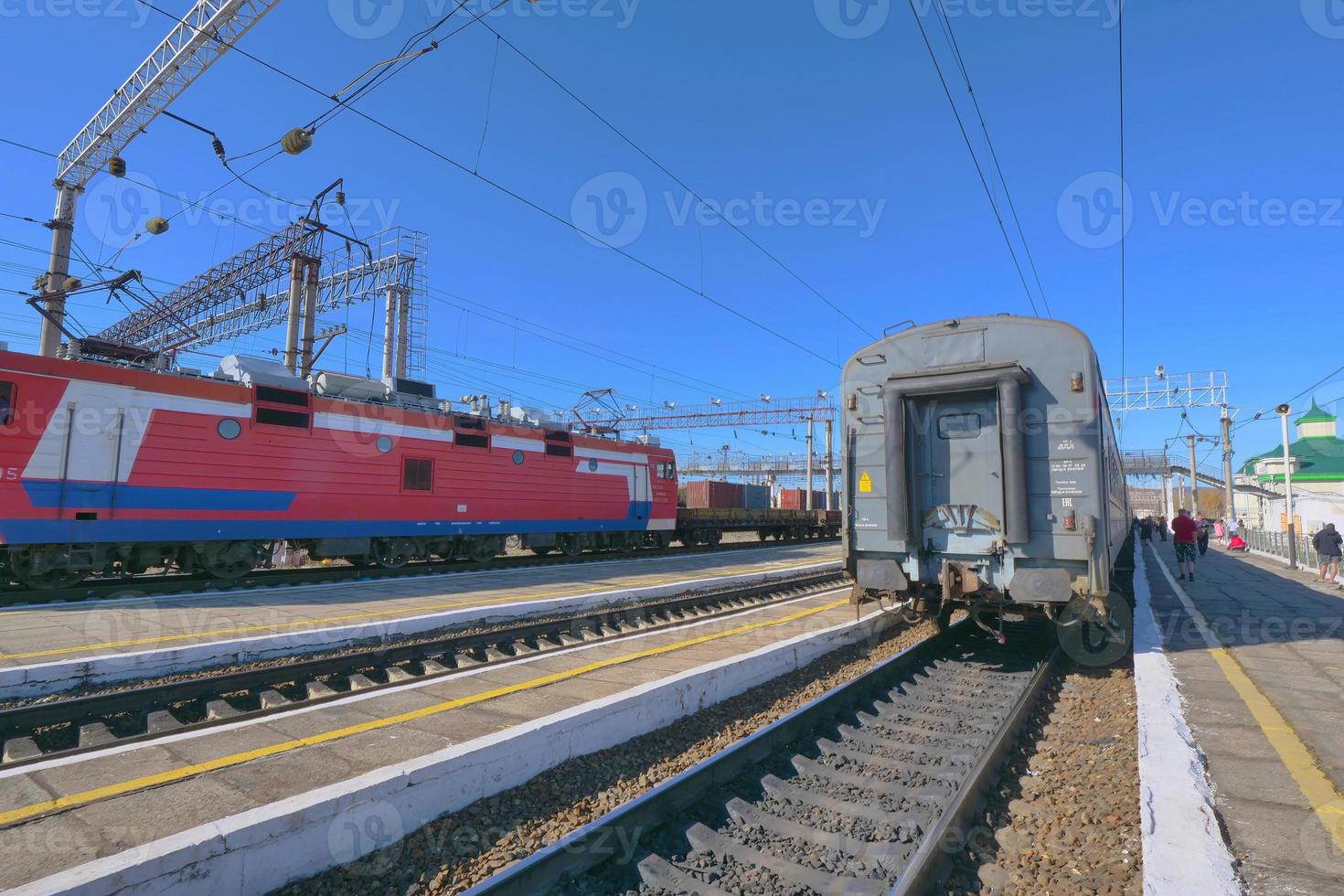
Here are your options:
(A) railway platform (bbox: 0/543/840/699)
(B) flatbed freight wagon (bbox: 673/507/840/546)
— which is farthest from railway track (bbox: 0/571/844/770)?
(B) flatbed freight wagon (bbox: 673/507/840/546)

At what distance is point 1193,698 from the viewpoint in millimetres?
5840

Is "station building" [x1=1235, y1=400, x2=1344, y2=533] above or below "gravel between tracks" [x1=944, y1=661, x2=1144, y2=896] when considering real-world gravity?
above

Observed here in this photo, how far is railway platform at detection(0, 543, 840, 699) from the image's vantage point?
617cm

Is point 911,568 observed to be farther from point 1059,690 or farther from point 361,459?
point 361,459

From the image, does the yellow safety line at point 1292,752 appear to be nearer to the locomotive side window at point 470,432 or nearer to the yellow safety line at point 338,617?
the yellow safety line at point 338,617

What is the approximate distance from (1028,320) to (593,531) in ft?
47.6

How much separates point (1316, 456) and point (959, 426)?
2809 inches

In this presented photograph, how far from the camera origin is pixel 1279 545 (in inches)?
1004

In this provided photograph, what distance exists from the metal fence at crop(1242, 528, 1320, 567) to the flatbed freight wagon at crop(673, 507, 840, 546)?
17.2 metres

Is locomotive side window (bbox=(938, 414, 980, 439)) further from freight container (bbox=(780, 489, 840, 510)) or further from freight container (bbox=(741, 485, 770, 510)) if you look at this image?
freight container (bbox=(780, 489, 840, 510))

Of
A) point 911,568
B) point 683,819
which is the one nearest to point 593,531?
point 911,568

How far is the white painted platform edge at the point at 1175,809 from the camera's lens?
9.50 feet

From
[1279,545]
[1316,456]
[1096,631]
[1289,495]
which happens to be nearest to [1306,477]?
[1316,456]

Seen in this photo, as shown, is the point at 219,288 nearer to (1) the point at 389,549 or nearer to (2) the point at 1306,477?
(1) the point at 389,549
